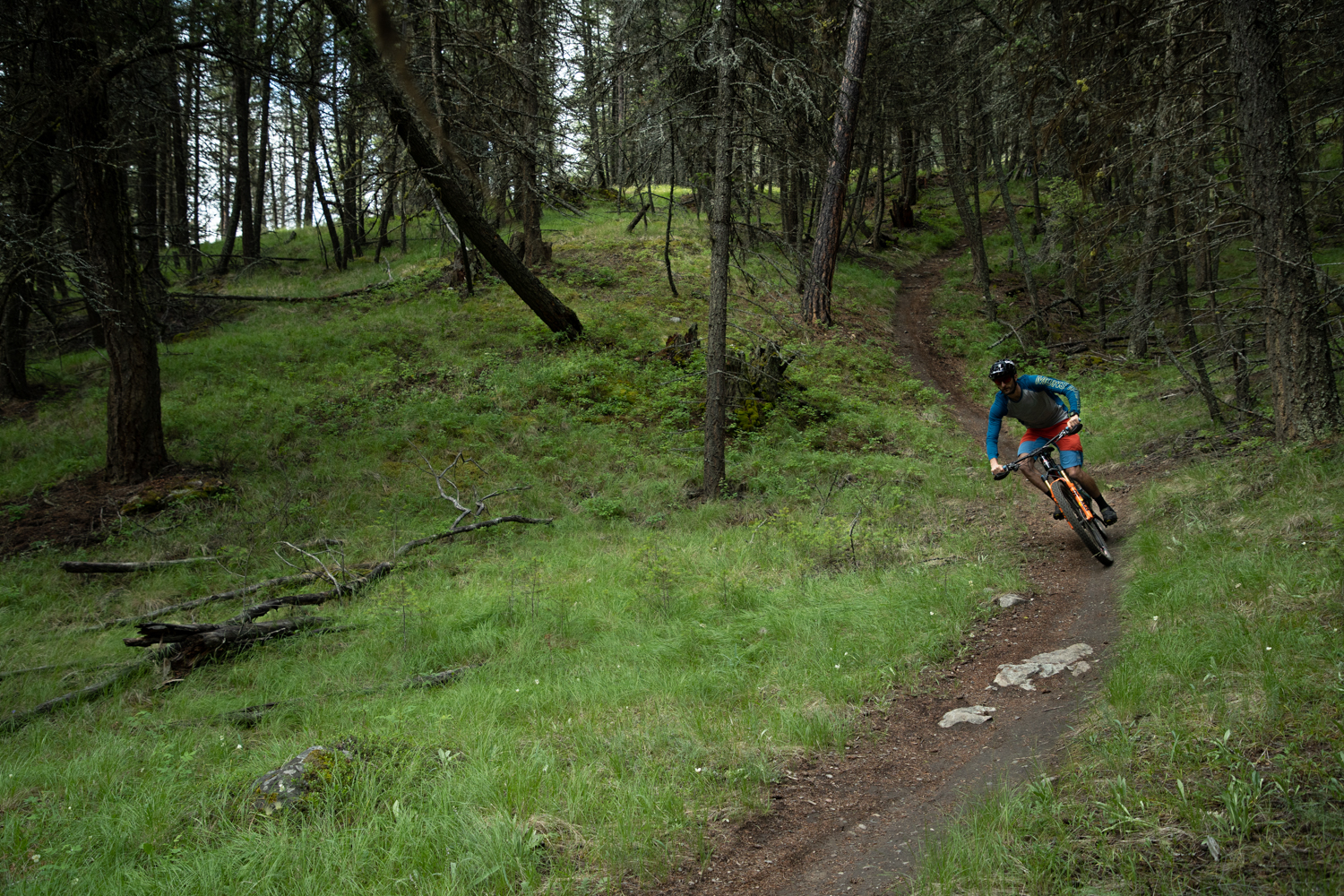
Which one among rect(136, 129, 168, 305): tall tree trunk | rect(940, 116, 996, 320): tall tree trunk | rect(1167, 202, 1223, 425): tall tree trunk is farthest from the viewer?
rect(940, 116, 996, 320): tall tree trunk

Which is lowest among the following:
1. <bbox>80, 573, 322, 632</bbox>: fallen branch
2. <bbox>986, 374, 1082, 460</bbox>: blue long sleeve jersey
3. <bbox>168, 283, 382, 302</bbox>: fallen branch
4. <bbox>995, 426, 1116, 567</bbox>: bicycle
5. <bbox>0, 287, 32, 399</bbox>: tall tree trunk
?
<bbox>80, 573, 322, 632</bbox>: fallen branch

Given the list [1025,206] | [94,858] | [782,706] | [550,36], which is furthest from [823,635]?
[1025,206]

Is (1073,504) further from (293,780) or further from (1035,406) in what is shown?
(293,780)

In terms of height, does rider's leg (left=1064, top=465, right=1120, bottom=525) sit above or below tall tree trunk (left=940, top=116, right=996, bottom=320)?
below

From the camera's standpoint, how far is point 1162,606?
5.41 meters

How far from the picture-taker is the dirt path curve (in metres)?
3.51

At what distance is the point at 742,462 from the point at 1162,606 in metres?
7.56

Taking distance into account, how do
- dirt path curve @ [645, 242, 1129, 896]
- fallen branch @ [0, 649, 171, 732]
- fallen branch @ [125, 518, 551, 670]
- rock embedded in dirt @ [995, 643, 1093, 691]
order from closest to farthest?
dirt path curve @ [645, 242, 1129, 896]
rock embedded in dirt @ [995, 643, 1093, 691]
fallen branch @ [0, 649, 171, 732]
fallen branch @ [125, 518, 551, 670]

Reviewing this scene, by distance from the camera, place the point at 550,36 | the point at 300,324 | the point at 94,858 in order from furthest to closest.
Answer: the point at 300,324 < the point at 550,36 < the point at 94,858

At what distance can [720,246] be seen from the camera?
1033 centimetres

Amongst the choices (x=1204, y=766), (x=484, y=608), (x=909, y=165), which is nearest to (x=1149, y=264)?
(x=1204, y=766)

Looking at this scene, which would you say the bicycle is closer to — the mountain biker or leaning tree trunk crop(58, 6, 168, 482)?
the mountain biker

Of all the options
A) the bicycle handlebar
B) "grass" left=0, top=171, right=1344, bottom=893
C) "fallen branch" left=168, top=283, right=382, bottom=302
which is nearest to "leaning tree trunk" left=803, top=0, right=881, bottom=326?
"grass" left=0, top=171, right=1344, bottom=893

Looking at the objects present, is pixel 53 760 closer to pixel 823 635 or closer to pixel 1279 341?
Result: pixel 823 635
